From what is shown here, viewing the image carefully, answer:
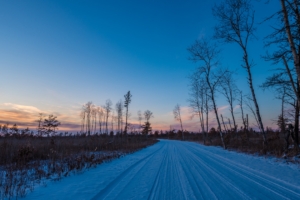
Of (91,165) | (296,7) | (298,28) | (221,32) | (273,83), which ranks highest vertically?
(221,32)

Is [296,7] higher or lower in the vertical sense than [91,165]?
higher

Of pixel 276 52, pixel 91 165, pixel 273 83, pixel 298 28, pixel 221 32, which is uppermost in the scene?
pixel 221 32

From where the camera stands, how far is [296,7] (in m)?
7.80

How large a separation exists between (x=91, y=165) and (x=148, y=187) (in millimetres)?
4768

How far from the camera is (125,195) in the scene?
12.3 ft

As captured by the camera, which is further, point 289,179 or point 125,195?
point 289,179

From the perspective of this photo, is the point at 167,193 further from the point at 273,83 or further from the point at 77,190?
the point at 273,83

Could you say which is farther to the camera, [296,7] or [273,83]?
[273,83]

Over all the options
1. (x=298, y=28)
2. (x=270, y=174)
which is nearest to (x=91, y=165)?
(x=270, y=174)

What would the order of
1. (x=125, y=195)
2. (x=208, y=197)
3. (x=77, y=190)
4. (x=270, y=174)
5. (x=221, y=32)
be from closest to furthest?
1. (x=208, y=197)
2. (x=125, y=195)
3. (x=77, y=190)
4. (x=270, y=174)
5. (x=221, y=32)

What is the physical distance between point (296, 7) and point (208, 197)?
10.0m

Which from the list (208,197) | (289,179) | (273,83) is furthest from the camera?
(273,83)

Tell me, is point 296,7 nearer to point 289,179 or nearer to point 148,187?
point 289,179

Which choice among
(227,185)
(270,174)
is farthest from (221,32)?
(227,185)
